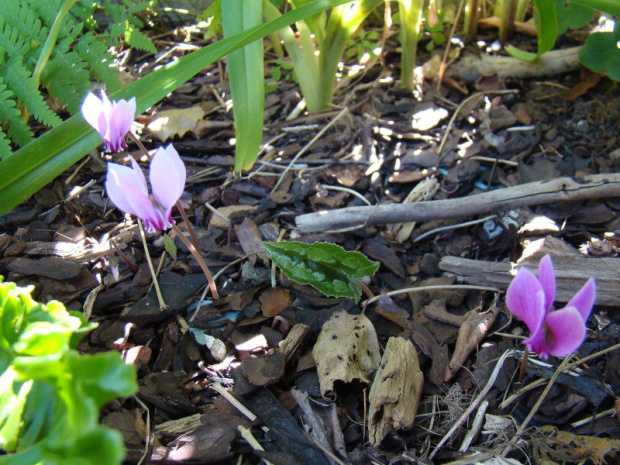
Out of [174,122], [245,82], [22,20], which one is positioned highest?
[22,20]

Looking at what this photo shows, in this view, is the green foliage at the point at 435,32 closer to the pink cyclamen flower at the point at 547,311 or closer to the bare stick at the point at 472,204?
the bare stick at the point at 472,204

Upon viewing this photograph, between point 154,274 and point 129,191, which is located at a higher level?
point 129,191

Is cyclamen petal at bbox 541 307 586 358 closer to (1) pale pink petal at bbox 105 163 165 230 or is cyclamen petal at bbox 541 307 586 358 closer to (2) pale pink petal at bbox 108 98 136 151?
(1) pale pink petal at bbox 105 163 165 230

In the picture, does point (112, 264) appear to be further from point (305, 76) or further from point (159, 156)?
point (305, 76)

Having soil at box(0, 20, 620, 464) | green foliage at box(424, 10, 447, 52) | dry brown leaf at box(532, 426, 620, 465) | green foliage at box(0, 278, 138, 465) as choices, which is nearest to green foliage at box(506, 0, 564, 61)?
soil at box(0, 20, 620, 464)

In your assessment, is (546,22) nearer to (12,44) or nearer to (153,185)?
(153,185)

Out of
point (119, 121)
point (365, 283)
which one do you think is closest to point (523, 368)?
point (365, 283)
